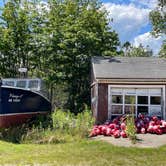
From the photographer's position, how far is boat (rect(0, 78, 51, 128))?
1860 cm

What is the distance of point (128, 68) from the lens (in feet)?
80.1

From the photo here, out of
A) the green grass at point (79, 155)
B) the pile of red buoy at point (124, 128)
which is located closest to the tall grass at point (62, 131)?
the pile of red buoy at point (124, 128)

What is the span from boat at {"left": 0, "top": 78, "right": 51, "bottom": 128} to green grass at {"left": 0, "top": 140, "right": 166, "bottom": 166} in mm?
3378

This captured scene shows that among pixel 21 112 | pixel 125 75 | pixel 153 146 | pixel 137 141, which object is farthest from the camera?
pixel 125 75

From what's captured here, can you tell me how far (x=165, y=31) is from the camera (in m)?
34.2

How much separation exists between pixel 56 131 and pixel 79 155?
5508mm

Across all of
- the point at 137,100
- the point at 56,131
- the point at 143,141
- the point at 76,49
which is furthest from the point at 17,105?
the point at 76,49

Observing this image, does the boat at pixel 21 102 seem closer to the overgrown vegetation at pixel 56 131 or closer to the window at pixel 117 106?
the overgrown vegetation at pixel 56 131

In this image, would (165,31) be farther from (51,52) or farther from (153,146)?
(153,146)

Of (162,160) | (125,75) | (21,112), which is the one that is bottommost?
(162,160)

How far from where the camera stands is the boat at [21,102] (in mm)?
18605

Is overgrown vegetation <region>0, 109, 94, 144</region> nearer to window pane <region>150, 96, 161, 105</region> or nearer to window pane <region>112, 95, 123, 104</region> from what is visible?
window pane <region>112, 95, 123, 104</region>

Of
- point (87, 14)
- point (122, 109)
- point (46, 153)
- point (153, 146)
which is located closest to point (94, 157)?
point (46, 153)

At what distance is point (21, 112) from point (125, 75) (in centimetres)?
661
